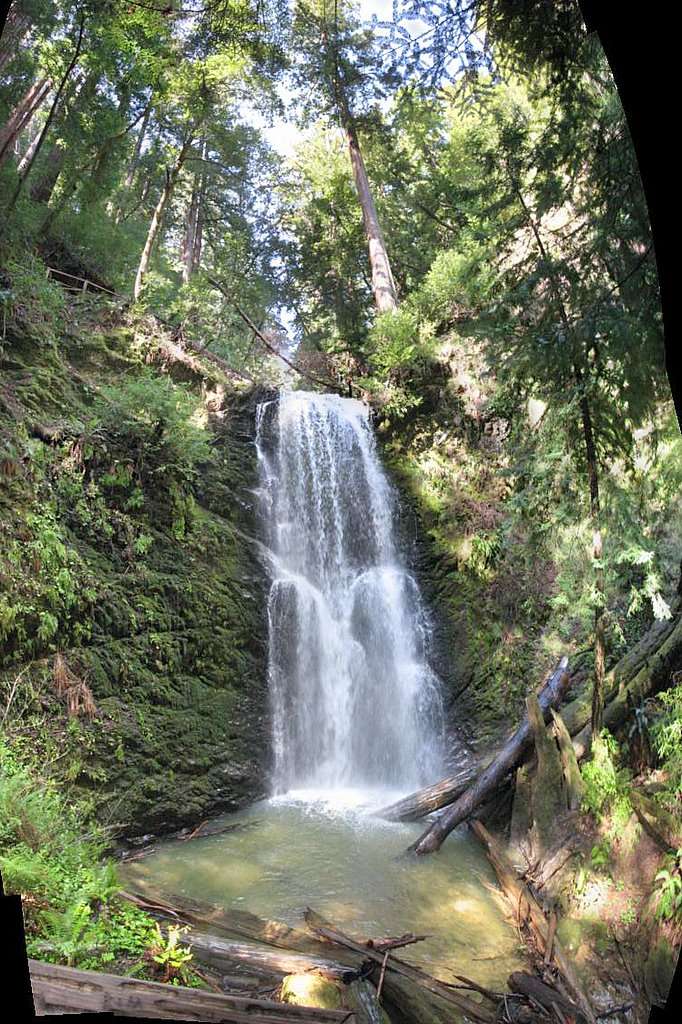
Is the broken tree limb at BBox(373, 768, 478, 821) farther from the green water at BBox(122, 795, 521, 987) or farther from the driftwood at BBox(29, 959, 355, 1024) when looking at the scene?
the driftwood at BBox(29, 959, 355, 1024)

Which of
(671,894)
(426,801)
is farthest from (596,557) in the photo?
(426,801)

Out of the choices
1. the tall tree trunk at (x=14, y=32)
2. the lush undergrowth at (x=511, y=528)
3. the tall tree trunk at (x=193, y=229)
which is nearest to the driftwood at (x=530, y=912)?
the lush undergrowth at (x=511, y=528)

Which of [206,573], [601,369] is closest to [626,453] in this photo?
[601,369]

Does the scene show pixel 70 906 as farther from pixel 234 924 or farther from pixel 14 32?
pixel 14 32

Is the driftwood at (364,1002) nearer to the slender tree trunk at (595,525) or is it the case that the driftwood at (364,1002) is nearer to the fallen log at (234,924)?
the fallen log at (234,924)

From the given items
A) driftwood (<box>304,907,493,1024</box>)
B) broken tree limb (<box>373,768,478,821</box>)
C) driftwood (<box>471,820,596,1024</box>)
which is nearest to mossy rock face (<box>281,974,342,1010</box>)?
driftwood (<box>304,907,493,1024</box>)

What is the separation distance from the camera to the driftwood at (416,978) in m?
3.40

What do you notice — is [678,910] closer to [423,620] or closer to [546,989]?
[546,989]

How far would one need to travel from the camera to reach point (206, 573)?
844 centimetres

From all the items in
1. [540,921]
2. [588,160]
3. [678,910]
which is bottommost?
[540,921]

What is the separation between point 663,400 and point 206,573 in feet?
21.0

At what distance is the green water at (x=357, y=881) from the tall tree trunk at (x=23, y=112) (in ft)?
30.2

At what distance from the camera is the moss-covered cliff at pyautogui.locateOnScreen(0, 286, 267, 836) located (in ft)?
19.6

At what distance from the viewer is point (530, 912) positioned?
15.3 ft
